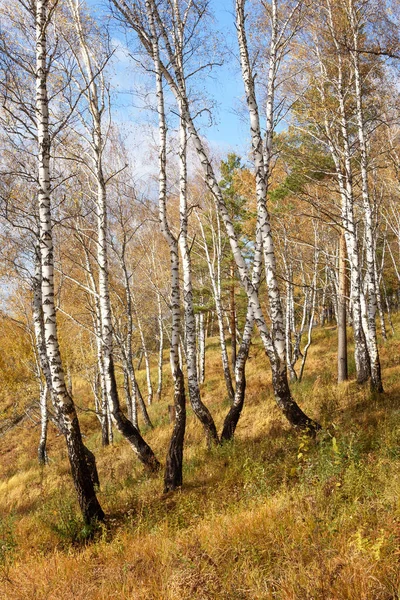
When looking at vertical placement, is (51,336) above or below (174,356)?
above

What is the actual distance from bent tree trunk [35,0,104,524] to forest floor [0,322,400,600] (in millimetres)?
346

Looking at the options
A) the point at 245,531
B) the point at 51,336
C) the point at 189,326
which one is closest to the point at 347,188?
the point at 189,326

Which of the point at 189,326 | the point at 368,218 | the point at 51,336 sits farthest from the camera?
the point at 368,218

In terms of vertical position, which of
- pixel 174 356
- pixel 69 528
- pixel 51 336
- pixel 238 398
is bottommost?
pixel 69 528

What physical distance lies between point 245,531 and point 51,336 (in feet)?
10.9

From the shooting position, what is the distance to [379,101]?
9.66 metres

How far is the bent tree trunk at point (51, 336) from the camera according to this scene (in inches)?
205

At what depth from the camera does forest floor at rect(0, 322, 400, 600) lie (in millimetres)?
2734

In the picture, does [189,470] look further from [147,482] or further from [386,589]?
[386,589]

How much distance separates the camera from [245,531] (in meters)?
3.58

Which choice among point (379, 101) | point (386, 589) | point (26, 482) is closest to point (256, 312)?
point (386, 589)

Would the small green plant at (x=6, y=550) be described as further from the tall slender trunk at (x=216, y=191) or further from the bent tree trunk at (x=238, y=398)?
the tall slender trunk at (x=216, y=191)

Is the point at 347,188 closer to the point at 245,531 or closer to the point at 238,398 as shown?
the point at 238,398

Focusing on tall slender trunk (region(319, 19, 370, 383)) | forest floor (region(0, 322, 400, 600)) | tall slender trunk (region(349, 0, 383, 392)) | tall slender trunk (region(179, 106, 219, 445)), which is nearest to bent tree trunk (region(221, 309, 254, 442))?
tall slender trunk (region(179, 106, 219, 445))
